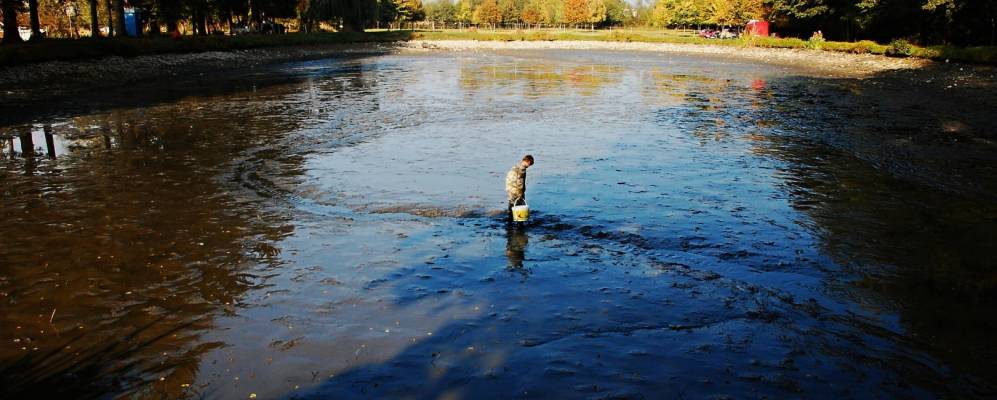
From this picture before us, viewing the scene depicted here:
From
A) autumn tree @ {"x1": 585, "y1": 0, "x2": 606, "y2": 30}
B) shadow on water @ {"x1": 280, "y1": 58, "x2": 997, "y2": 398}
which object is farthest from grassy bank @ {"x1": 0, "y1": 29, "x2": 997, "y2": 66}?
autumn tree @ {"x1": 585, "y1": 0, "x2": 606, "y2": 30}

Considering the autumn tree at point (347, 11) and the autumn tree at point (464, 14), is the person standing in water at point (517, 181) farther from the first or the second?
the autumn tree at point (464, 14)

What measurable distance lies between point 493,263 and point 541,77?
1503 inches

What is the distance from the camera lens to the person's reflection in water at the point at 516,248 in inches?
444

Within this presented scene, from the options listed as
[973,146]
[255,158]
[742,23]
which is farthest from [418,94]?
[742,23]

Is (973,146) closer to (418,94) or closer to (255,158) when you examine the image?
(255,158)

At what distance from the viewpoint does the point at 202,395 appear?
7410mm

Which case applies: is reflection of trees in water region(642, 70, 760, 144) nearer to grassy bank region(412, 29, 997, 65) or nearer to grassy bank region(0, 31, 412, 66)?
grassy bank region(412, 29, 997, 65)

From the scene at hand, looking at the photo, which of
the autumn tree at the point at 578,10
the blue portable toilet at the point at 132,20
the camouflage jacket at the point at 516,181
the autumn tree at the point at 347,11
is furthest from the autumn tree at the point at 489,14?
the camouflage jacket at the point at 516,181

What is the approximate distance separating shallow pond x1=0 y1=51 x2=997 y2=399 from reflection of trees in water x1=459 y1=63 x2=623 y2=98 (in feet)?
50.3

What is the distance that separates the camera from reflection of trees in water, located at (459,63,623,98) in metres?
40.3

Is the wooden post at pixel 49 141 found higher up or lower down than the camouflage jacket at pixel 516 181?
lower down

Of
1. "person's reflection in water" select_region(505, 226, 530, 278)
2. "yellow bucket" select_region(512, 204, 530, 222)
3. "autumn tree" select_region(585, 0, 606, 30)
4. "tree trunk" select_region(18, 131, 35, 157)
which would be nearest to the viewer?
"person's reflection in water" select_region(505, 226, 530, 278)

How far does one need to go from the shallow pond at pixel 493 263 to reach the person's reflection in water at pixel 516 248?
0.21ft

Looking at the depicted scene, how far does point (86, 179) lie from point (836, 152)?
20.3 m
